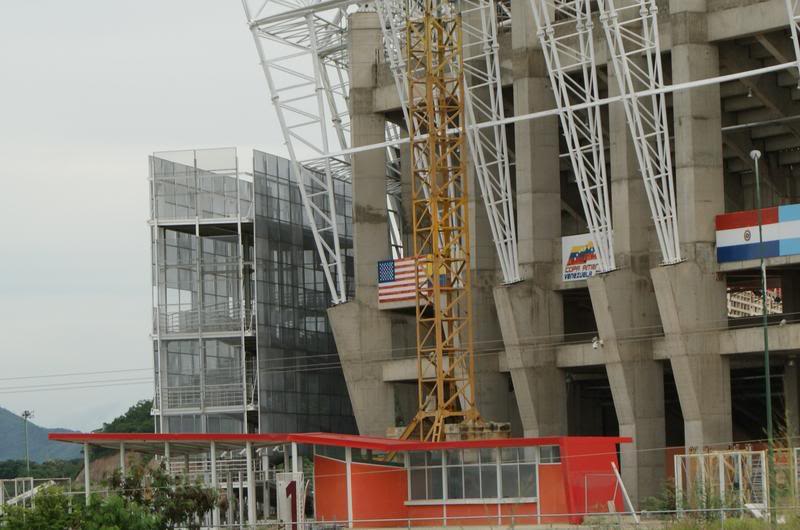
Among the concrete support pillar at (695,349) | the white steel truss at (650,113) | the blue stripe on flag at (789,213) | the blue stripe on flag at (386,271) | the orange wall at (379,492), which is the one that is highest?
the white steel truss at (650,113)

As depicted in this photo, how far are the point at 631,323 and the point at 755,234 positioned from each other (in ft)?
23.5

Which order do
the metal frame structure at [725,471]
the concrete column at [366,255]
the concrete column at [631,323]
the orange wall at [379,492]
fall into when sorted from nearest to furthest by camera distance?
the metal frame structure at [725,471] → the orange wall at [379,492] → the concrete column at [631,323] → the concrete column at [366,255]

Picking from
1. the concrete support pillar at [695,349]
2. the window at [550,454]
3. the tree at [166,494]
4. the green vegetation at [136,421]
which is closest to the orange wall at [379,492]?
the window at [550,454]

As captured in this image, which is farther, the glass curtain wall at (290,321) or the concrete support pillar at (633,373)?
the glass curtain wall at (290,321)

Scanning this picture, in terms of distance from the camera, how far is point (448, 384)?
74.5 meters

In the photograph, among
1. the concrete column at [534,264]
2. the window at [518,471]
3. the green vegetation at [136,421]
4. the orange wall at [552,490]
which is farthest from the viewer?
the green vegetation at [136,421]

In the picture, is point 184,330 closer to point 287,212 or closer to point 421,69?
point 287,212

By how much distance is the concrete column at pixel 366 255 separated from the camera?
264ft

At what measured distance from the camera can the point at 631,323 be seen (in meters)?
68.6

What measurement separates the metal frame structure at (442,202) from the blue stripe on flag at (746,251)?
1324 centimetres

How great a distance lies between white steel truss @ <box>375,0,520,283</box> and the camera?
73.9 metres

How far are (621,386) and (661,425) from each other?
263 centimetres

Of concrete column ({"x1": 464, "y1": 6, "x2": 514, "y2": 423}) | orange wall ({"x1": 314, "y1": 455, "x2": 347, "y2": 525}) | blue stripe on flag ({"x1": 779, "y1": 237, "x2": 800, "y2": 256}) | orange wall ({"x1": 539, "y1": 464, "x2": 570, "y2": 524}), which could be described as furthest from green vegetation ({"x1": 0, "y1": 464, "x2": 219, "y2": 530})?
blue stripe on flag ({"x1": 779, "y1": 237, "x2": 800, "y2": 256})

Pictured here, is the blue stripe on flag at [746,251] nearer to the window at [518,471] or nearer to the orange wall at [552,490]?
the window at [518,471]
